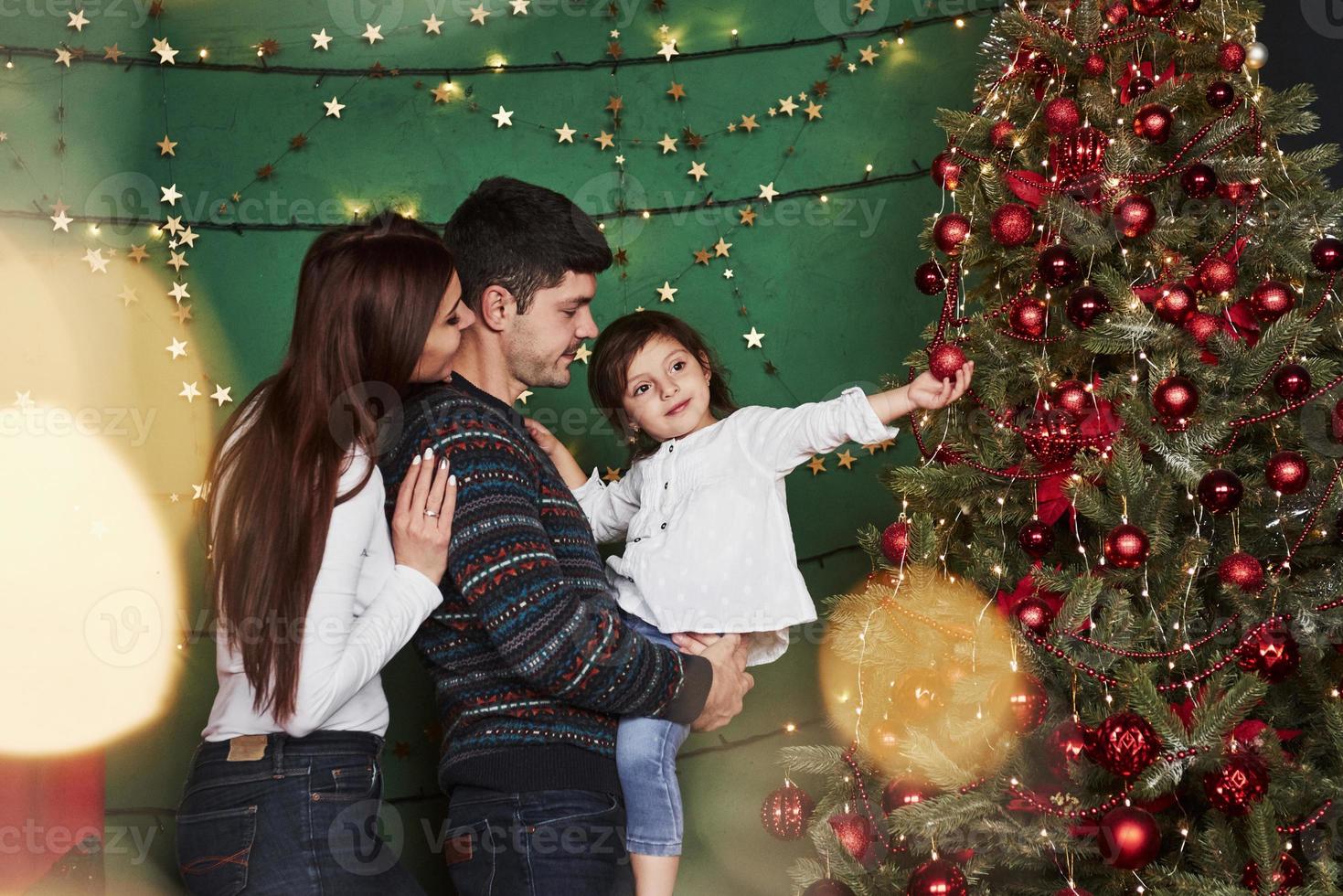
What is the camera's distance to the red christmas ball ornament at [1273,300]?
2.10 meters

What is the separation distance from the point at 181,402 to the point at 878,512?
190 centimetres

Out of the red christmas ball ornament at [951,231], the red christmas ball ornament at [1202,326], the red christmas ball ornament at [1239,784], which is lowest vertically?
the red christmas ball ornament at [1239,784]

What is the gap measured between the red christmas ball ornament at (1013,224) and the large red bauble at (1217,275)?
0.32 meters

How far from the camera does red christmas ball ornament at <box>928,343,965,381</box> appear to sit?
7.03 feet

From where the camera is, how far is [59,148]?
2.98m

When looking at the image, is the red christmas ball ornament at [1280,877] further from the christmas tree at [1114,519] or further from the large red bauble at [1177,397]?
the large red bauble at [1177,397]

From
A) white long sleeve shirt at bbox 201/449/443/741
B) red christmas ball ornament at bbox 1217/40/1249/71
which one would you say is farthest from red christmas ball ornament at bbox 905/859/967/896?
red christmas ball ornament at bbox 1217/40/1249/71

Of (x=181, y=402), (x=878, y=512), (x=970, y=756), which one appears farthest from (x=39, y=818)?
(x=878, y=512)

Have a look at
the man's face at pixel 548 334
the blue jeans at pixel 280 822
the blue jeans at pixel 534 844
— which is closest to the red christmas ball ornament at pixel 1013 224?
the man's face at pixel 548 334

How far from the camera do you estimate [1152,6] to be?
2254 millimetres

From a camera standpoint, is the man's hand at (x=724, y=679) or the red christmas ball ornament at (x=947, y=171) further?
the red christmas ball ornament at (x=947, y=171)

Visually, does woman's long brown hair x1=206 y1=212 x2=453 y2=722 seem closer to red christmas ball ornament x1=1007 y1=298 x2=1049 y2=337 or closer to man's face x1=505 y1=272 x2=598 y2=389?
man's face x1=505 y1=272 x2=598 y2=389

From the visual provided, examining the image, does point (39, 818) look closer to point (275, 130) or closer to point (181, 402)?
point (181, 402)

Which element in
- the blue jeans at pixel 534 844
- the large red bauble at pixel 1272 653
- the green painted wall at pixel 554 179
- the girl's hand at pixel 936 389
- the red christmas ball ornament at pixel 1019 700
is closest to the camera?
the blue jeans at pixel 534 844
